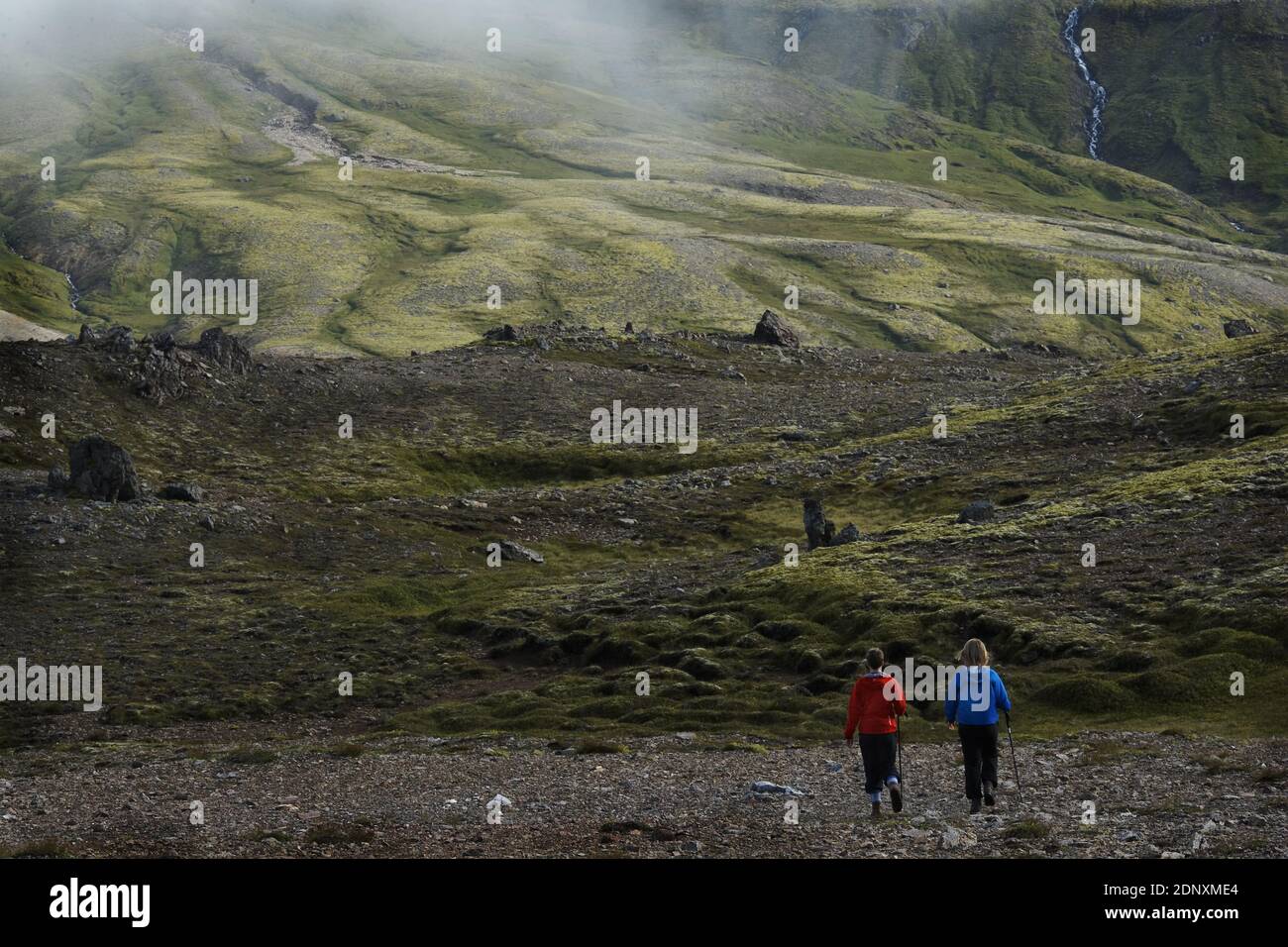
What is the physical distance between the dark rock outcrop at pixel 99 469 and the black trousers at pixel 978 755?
53384mm

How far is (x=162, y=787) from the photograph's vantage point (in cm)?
2975

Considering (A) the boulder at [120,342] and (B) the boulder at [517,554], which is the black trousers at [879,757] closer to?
(B) the boulder at [517,554]

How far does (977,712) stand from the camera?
76.0 feet

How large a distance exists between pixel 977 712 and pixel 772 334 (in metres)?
118

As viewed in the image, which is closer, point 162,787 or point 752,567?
point 162,787

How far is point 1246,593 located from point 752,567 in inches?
912

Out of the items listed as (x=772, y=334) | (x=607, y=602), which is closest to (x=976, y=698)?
(x=607, y=602)

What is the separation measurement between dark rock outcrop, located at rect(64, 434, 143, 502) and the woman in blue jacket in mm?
53376

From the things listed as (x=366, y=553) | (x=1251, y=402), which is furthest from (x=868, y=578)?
(x=1251, y=402)

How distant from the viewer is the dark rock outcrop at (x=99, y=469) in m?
66.4

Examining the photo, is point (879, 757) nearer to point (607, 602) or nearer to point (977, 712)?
point (977, 712)

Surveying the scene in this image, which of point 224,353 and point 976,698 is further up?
point 224,353

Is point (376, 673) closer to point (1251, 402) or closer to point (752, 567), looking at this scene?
point (752, 567)
